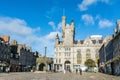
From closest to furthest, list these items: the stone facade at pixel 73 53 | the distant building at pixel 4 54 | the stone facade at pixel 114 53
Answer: the stone facade at pixel 114 53 < the distant building at pixel 4 54 < the stone facade at pixel 73 53

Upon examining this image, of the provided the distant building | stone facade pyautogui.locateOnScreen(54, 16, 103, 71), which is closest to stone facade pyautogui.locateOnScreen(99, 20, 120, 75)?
the distant building

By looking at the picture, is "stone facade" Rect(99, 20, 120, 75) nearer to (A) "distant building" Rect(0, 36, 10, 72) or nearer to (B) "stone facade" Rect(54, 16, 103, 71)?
(A) "distant building" Rect(0, 36, 10, 72)

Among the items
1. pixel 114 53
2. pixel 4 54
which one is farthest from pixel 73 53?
pixel 114 53

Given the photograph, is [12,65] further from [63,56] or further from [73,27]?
[73,27]

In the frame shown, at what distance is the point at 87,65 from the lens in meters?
122

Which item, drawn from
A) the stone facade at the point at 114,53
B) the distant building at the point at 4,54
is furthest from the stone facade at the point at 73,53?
the stone facade at the point at 114,53

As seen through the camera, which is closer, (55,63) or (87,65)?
(87,65)

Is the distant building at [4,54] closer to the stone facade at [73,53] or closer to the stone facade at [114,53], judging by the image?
the stone facade at [114,53]

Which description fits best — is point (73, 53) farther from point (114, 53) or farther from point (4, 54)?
point (114, 53)

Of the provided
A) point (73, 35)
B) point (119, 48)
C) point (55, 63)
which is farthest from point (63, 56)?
point (119, 48)

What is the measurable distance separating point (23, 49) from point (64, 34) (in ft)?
106

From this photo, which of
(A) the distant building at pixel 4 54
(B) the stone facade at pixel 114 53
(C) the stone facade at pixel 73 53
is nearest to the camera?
(B) the stone facade at pixel 114 53

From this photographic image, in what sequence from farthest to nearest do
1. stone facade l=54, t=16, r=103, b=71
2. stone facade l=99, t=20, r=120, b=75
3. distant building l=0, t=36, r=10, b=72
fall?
stone facade l=54, t=16, r=103, b=71 < distant building l=0, t=36, r=10, b=72 < stone facade l=99, t=20, r=120, b=75

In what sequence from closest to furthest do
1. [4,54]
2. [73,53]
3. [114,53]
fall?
[114,53] < [4,54] < [73,53]
